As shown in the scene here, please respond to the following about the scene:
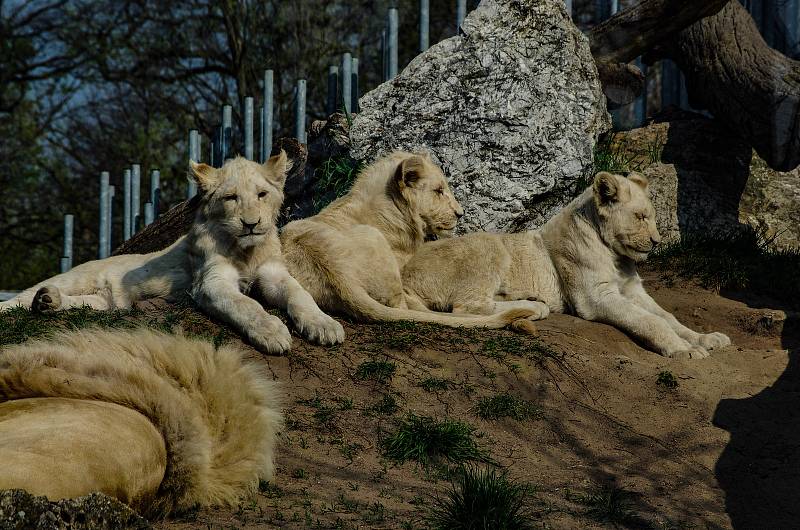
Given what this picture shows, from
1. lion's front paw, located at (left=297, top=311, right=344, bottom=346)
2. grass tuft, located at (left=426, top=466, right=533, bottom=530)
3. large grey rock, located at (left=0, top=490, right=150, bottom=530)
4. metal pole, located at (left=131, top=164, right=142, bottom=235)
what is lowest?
grass tuft, located at (left=426, top=466, right=533, bottom=530)

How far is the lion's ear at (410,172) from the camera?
8328mm

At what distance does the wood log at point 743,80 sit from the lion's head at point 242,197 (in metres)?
5.60

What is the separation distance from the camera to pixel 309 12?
1902cm

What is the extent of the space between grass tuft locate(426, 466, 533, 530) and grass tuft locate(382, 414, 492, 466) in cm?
94

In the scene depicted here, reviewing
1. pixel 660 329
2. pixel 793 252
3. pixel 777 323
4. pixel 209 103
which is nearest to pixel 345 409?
pixel 660 329

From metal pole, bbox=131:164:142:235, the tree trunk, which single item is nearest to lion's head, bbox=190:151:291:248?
the tree trunk

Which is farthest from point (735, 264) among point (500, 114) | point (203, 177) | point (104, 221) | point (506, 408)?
point (104, 221)

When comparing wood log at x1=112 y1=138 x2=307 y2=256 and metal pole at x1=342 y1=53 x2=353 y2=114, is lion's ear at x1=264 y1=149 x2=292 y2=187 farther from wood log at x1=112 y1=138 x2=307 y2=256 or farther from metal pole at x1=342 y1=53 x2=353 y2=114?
metal pole at x1=342 y1=53 x2=353 y2=114

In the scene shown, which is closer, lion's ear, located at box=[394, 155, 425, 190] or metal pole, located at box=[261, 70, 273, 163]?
lion's ear, located at box=[394, 155, 425, 190]

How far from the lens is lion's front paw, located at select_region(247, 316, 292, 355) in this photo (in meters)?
6.46

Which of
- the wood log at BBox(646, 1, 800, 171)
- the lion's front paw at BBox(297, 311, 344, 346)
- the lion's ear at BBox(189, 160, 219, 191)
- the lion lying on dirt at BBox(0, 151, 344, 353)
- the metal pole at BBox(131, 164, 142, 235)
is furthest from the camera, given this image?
the metal pole at BBox(131, 164, 142, 235)

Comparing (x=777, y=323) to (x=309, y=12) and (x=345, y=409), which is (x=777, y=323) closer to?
(x=345, y=409)

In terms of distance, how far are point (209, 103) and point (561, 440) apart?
57.0 ft

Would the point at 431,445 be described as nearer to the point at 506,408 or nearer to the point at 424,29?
the point at 506,408
